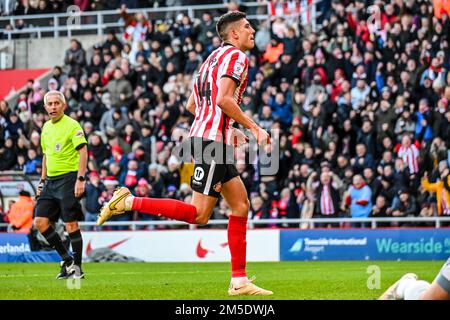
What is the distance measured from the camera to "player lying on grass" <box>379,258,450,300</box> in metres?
7.16

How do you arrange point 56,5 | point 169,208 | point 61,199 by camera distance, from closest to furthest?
1. point 169,208
2. point 61,199
3. point 56,5

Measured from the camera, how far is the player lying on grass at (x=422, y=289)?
282 inches

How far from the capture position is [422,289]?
7.63 m

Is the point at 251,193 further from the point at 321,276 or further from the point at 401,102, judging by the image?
the point at 321,276

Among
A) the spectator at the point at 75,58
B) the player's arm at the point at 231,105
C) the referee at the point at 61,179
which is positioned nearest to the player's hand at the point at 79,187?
the referee at the point at 61,179

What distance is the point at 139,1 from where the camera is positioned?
3291 cm

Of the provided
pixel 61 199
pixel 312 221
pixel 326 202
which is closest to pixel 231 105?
pixel 61 199

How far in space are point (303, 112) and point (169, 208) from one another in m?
15.0

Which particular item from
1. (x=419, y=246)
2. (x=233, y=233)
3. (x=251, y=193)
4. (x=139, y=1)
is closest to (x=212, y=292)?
(x=233, y=233)

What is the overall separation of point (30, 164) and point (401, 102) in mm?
9557

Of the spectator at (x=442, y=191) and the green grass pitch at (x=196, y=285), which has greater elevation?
the spectator at (x=442, y=191)

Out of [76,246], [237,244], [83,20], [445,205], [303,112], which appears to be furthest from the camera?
[83,20]

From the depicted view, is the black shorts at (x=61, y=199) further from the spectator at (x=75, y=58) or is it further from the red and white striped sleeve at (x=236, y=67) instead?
the spectator at (x=75, y=58)

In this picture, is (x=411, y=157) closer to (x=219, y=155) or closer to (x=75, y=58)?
(x=75, y=58)
